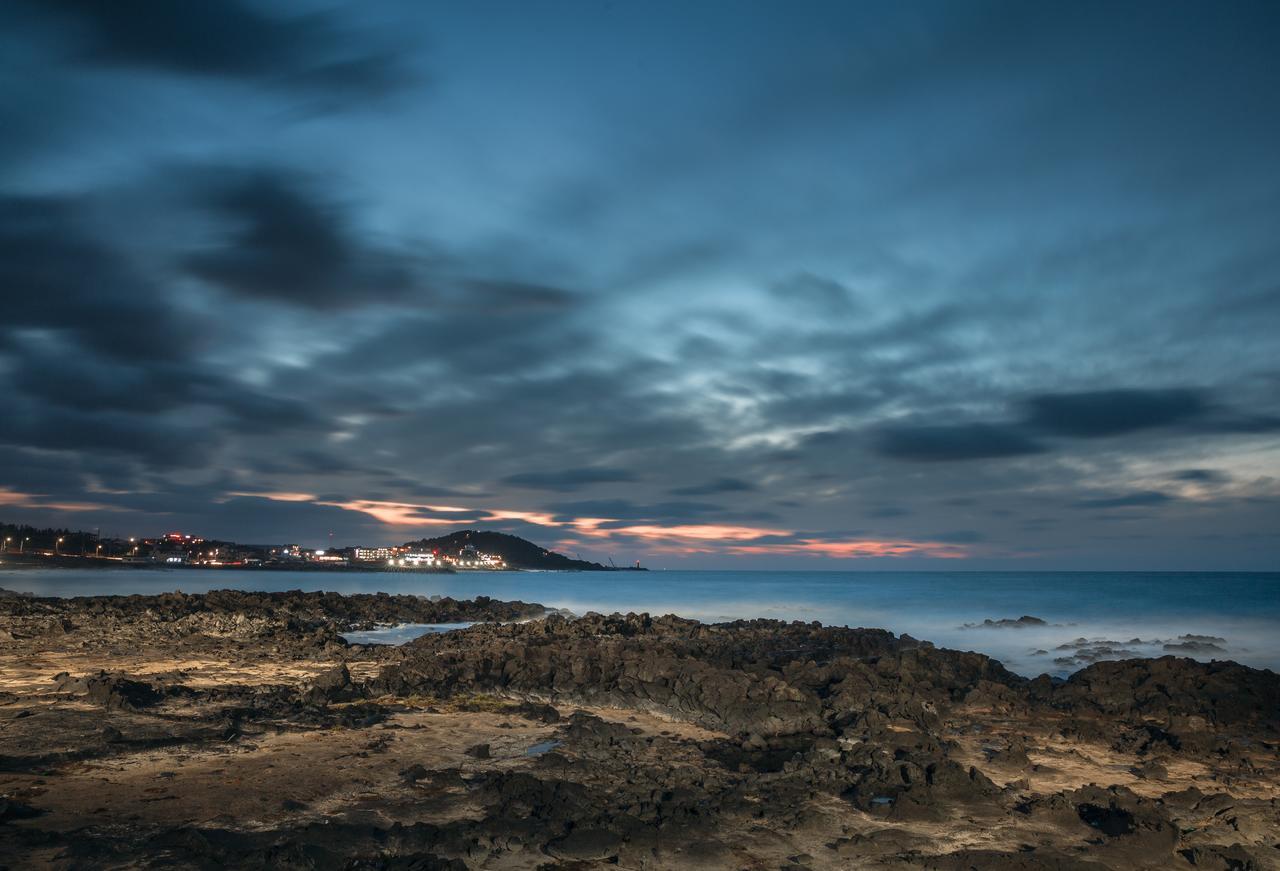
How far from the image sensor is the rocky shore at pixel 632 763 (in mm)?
7742

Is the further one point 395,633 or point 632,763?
point 395,633

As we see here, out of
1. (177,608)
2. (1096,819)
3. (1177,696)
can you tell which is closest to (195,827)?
(1096,819)

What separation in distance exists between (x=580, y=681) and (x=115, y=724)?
8723 mm

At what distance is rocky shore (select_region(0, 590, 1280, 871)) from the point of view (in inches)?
305

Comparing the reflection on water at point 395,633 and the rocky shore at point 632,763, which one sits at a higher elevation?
the rocky shore at point 632,763

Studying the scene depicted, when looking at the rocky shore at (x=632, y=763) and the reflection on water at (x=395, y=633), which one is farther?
the reflection on water at (x=395, y=633)

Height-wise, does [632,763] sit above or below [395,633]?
above

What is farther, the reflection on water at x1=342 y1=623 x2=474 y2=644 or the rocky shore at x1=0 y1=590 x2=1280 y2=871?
the reflection on water at x1=342 y1=623 x2=474 y2=644

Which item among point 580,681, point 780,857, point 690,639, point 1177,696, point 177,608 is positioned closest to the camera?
point 780,857

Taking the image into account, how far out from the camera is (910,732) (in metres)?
13.1

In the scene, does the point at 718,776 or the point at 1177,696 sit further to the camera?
the point at 1177,696

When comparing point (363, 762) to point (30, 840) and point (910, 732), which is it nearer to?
point (30, 840)

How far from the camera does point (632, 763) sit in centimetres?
1115

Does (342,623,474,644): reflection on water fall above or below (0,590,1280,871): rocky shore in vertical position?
below
